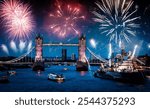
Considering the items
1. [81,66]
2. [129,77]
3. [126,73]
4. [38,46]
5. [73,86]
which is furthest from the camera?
[38,46]

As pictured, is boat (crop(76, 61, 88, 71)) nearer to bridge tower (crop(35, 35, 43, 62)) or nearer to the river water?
bridge tower (crop(35, 35, 43, 62))

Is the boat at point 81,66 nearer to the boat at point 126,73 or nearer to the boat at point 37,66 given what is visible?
the boat at point 37,66

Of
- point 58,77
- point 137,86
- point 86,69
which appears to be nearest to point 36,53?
point 86,69

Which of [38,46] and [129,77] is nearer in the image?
[129,77]

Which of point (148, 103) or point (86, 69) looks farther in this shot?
point (86, 69)

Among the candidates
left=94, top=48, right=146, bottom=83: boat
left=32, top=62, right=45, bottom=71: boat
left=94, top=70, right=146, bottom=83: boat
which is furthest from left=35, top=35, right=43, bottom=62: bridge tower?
left=94, top=70, right=146, bottom=83: boat

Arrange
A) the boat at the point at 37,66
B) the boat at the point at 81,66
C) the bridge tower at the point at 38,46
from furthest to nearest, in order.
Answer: the bridge tower at the point at 38,46
the boat at the point at 37,66
the boat at the point at 81,66

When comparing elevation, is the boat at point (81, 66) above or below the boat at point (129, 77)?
above

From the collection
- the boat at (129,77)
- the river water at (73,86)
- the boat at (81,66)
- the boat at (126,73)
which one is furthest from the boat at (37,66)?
the boat at (129,77)

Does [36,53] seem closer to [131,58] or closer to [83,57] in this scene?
[83,57]

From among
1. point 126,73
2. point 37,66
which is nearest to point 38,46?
point 37,66

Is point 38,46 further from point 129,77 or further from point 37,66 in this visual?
point 129,77
